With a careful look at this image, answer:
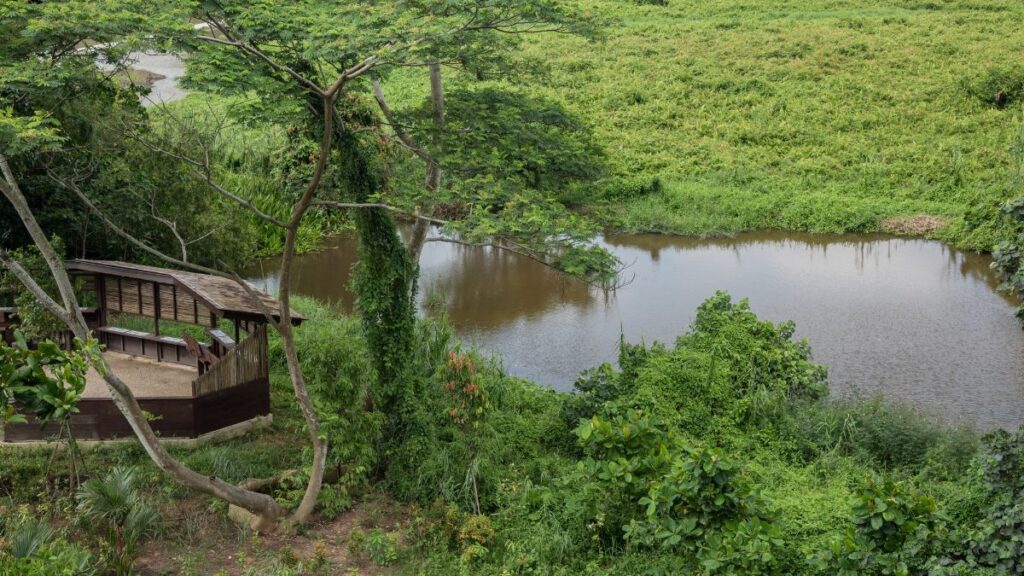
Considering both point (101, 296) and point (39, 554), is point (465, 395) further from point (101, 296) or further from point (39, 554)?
point (101, 296)

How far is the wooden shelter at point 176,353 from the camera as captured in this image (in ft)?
32.1

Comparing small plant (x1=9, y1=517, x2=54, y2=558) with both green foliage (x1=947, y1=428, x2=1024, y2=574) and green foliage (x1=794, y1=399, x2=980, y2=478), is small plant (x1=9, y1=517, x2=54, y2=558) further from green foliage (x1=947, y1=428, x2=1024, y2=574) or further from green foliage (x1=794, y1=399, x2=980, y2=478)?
green foliage (x1=794, y1=399, x2=980, y2=478)

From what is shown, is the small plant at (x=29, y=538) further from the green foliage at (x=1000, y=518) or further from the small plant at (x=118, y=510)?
the green foliage at (x=1000, y=518)

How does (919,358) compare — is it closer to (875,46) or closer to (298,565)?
(298,565)

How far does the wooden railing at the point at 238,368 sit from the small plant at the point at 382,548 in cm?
271

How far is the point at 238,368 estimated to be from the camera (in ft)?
33.5

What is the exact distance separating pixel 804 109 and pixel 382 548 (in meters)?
20.5

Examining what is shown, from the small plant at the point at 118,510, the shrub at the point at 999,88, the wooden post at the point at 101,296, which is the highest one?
the shrub at the point at 999,88

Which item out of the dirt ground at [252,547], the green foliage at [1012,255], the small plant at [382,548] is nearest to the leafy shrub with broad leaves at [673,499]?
the small plant at [382,548]

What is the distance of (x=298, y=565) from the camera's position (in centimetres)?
785

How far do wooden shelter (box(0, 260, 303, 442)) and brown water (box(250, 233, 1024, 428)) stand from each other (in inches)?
153

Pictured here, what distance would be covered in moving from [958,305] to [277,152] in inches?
525

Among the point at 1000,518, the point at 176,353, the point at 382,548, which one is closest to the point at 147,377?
the point at 176,353

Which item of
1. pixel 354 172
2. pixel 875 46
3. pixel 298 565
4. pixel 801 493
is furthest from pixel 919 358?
pixel 875 46
